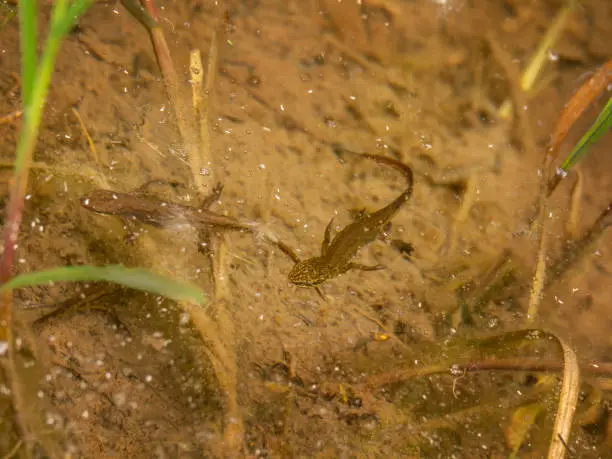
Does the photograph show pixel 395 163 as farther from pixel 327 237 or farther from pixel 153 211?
pixel 153 211

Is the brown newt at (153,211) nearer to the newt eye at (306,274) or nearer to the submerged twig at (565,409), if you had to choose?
the newt eye at (306,274)

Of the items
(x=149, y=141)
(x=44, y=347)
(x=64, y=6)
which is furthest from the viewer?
(x=149, y=141)

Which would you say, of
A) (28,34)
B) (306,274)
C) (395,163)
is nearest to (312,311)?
(306,274)

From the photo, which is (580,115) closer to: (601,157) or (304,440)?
(601,157)

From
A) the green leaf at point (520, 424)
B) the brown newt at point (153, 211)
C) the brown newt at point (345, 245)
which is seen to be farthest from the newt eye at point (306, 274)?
the green leaf at point (520, 424)

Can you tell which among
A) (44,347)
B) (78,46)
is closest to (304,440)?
(44,347)
